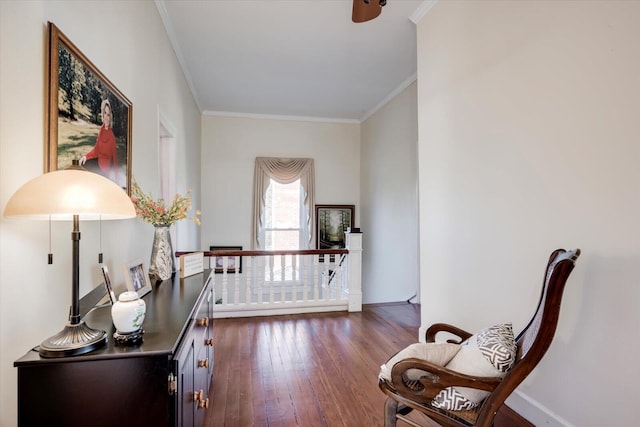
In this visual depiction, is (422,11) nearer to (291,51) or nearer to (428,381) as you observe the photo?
(291,51)

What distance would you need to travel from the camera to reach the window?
238 inches

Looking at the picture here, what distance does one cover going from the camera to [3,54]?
995 millimetres

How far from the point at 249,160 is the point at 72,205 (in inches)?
201

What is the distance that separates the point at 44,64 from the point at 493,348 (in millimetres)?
2045

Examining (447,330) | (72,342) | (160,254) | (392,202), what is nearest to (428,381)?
(447,330)

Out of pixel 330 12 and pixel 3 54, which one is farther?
pixel 330 12

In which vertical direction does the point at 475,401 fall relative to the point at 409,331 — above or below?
above

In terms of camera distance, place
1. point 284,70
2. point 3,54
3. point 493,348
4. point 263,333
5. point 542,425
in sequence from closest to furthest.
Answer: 1. point 3,54
2. point 493,348
3. point 542,425
4. point 263,333
5. point 284,70

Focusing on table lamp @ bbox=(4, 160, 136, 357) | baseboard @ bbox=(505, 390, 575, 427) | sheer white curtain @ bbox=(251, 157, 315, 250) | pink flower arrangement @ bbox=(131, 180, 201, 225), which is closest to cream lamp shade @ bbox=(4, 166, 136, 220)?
table lamp @ bbox=(4, 160, 136, 357)

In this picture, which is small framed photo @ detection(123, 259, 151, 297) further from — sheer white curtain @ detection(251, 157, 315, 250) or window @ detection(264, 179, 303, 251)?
window @ detection(264, 179, 303, 251)

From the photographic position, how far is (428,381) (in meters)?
1.37

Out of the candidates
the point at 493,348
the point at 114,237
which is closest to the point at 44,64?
the point at 114,237

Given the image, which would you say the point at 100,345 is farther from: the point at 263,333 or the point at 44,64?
the point at 263,333

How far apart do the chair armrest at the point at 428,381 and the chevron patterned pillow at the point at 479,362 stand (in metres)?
0.05
